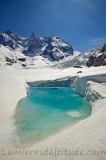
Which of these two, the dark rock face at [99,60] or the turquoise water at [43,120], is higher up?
the dark rock face at [99,60]

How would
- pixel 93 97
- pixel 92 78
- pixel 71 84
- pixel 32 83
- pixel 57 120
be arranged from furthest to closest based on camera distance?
pixel 32 83 < pixel 71 84 < pixel 92 78 < pixel 93 97 < pixel 57 120

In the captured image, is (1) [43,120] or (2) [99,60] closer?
(1) [43,120]

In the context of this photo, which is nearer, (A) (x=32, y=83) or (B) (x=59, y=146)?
(B) (x=59, y=146)

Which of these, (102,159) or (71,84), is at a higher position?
(71,84)

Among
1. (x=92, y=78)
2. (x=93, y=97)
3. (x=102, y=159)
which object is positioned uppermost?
(x=92, y=78)

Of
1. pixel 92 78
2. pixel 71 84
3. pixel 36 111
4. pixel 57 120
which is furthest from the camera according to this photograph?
pixel 71 84

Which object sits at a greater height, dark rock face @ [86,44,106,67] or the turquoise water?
dark rock face @ [86,44,106,67]

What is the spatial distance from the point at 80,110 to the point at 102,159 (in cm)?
1346

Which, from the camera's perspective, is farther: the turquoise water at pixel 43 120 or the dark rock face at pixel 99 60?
the dark rock face at pixel 99 60

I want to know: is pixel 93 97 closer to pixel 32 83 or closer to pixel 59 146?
pixel 59 146

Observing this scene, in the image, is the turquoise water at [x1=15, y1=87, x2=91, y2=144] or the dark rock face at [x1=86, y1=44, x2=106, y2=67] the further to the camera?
the dark rock face at [x1=86, y1=44, x2=106, y2=67]

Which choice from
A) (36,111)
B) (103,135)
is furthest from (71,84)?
(103,135)

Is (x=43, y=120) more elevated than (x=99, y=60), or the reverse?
(x=99, y=60)

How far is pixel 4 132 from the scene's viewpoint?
15594mm
